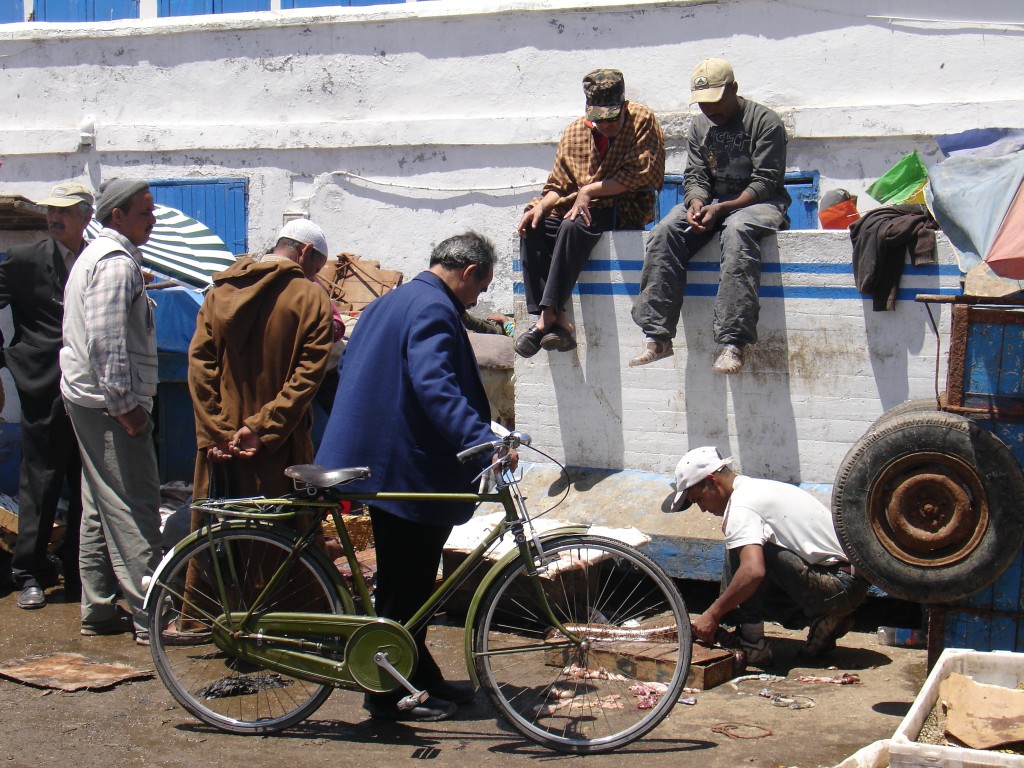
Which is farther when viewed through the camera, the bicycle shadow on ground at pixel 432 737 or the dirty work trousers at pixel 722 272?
the dirty work trousers at pixel 722 272

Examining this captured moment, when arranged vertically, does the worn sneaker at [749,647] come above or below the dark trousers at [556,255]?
below

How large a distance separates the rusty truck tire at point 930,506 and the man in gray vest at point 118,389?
3338mm

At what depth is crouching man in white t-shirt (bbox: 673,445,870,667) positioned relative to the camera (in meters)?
5.42

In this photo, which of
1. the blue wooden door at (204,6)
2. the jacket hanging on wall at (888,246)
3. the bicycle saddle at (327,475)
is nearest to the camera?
the bicycle saddle at (327,475)

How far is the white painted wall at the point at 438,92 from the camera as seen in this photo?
940 cm

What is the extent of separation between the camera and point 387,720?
4.92 m

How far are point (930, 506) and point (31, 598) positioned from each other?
15.7 ft

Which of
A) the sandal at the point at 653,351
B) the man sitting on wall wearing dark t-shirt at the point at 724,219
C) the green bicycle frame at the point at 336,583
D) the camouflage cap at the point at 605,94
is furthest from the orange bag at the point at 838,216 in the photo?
the green bicycle frame at the point at 336,583

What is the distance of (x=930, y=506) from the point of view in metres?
4.98

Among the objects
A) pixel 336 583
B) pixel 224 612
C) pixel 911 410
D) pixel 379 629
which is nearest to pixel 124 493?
pixel 224 612

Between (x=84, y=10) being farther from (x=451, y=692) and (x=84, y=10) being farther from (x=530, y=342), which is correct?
(x=451, y=692)

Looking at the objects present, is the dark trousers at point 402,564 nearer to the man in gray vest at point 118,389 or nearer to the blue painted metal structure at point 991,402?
the man in gray vest at point 118,389

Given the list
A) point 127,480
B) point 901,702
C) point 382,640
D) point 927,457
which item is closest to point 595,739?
point 382,640

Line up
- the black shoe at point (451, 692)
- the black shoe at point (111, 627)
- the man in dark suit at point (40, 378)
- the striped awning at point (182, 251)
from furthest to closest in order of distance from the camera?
the striped awning at point (182, 251)
the man in dark suit at point (40, 378)
the black shoe at point (111, 627)
the black shoe at point (451, 692)
